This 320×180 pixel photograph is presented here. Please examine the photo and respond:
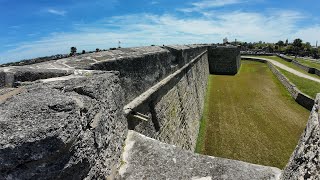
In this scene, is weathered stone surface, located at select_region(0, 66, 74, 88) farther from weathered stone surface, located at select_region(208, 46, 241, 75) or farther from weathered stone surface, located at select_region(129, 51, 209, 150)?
weathered stone surface, located at select_region(208, 46, 241, 75)

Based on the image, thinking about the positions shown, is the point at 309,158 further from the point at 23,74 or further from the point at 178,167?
the point at 23,74

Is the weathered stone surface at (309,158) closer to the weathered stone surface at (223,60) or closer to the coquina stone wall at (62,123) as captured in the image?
the coquina stone wall at (62,123)

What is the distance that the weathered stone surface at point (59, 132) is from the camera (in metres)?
2.03

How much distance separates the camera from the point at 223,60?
34875 millimetres

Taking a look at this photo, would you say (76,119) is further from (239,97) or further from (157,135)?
(239,97)

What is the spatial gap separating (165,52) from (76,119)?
6644 millimetres

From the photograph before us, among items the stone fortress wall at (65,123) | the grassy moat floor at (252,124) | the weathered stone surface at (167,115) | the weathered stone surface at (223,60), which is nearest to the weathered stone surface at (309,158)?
the stone fortress wall at (65,123)

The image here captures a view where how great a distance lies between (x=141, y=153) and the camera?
3578 millimetres

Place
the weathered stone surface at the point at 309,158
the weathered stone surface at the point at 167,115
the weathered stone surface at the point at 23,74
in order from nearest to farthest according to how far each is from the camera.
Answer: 1. the weathered stone surface at the point at 309,158
2. the weathered stone surface at the point at 23,74
3. the weathered stone surface at the point at 167,115

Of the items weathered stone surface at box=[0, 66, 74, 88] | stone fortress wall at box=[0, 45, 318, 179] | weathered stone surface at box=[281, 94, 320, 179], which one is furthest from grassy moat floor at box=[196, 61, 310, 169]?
weathered stone surface at box=[0, 66, 74, 88]

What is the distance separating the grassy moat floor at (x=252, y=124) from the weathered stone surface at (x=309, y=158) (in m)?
8.49

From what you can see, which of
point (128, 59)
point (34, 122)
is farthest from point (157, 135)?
point (34, 122)

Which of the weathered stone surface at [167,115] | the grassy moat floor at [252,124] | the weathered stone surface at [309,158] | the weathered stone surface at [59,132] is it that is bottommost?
the grassy moat floor at [252,124]

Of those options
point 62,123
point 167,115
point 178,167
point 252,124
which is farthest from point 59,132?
point 252,124
